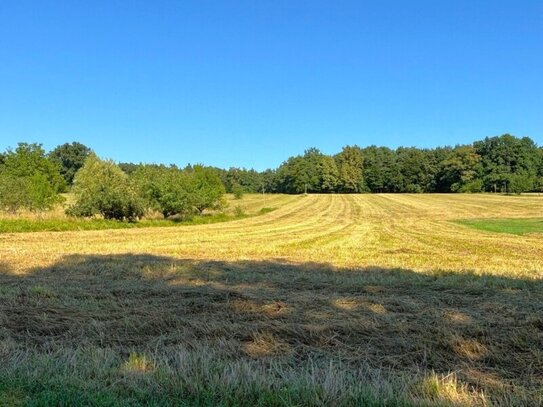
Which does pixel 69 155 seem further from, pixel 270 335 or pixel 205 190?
pixel 270 335

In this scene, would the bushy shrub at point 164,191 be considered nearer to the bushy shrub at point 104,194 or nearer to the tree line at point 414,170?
the bushy shrub at point 104,194

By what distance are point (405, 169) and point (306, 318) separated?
127203 millimetres

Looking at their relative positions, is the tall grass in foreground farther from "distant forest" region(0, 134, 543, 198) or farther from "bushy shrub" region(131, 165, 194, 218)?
"distant forest" region(0, 134, 543, 198)

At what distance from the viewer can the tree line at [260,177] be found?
34375 mm

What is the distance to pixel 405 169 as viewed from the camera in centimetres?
12938

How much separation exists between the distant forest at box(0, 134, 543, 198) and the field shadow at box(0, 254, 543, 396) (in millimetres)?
98405

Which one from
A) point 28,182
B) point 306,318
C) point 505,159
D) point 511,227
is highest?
point 505,159

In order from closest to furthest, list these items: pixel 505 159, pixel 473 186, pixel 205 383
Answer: pixel 205 383
pixel 473 186
pixel 505 159

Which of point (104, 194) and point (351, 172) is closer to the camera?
point (104, 194)

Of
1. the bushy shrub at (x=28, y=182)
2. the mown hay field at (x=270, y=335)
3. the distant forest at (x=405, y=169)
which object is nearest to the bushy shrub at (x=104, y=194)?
the bushy shrub at (x=28, y=182)

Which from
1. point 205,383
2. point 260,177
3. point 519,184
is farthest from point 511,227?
point 260,177

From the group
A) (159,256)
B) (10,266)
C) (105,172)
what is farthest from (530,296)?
(105,172)

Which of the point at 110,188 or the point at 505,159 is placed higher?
the point at 505,159

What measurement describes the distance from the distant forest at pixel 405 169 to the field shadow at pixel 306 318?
98.4 metres
